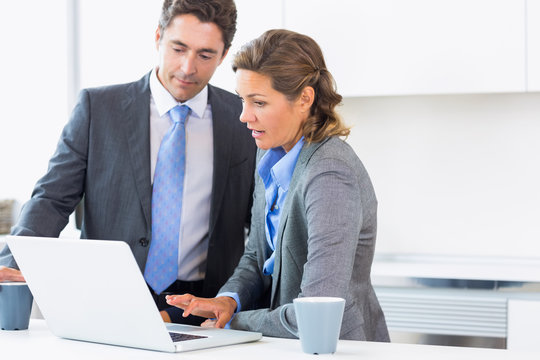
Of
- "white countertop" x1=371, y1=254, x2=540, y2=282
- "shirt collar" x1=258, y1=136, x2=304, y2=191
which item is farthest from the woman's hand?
"white countertop" x1=371, y1=254, x2=540, y2=282

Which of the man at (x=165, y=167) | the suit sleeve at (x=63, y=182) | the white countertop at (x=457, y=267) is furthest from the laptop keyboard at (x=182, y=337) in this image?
the white countertop at (x=457, y=267)

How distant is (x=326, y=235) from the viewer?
5.06 ft

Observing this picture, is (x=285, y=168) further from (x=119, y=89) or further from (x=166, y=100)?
(x=119, y=89)

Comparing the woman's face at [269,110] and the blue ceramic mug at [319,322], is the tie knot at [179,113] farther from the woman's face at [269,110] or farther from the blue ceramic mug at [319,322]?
the blue ceramic mug at [319,322]

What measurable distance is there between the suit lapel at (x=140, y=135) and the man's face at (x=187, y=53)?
86 mm

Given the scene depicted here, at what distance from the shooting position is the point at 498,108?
338 centimetres

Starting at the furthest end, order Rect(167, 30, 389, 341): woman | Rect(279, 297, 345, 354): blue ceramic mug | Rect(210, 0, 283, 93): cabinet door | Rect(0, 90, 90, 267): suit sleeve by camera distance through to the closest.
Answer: Rect(210, 0, 283, 93): cabinet door, Rect(0, 90, 90, 267): suit sleeve, Rect(167, 30, 389, 341): woman, Rect(279, 297, 345, 354): blue ceramic mug

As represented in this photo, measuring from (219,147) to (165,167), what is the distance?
6.3 inches

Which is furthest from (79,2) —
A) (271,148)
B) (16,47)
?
(271,148)

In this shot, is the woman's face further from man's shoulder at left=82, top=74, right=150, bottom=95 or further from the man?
man's shoulder at left=82, top=74, right=150, bottom=95

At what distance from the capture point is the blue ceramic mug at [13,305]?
1.62 meters

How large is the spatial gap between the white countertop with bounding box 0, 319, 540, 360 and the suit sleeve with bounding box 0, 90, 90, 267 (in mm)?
583

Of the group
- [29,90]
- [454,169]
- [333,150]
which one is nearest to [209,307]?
[333,150]

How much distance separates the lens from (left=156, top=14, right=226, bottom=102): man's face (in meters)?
2.06
